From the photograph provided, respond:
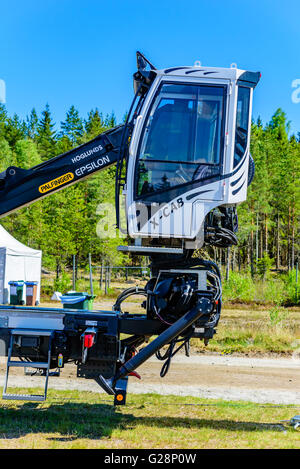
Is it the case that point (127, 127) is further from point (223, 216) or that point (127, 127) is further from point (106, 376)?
point (106, 376)

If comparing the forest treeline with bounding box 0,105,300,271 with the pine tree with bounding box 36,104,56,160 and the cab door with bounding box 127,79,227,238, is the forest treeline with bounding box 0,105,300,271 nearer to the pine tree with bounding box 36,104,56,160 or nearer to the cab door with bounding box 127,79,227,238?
the pine tree with bounding box 36,104,56,160

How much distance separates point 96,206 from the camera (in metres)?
38.3

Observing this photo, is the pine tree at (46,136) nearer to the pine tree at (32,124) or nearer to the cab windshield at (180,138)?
the pine tree at (32,124)

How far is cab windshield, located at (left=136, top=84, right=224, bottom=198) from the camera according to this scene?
19.8 ft

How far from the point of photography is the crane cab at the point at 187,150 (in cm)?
600

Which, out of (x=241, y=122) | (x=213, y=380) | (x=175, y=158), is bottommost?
(x=213, y=380)

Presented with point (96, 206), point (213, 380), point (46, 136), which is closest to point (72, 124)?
point (46, 136)

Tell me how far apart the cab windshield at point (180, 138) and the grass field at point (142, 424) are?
3.04 m

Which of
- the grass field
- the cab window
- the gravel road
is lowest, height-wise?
the gravel road

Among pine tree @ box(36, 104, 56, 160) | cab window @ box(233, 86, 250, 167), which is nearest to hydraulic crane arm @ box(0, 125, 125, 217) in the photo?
cab window @ box(233, 86, 250, 167)

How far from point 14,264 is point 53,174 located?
55.6ft

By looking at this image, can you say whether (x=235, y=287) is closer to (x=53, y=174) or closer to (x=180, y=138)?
(x=53, y=174)

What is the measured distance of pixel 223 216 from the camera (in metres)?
6.46
